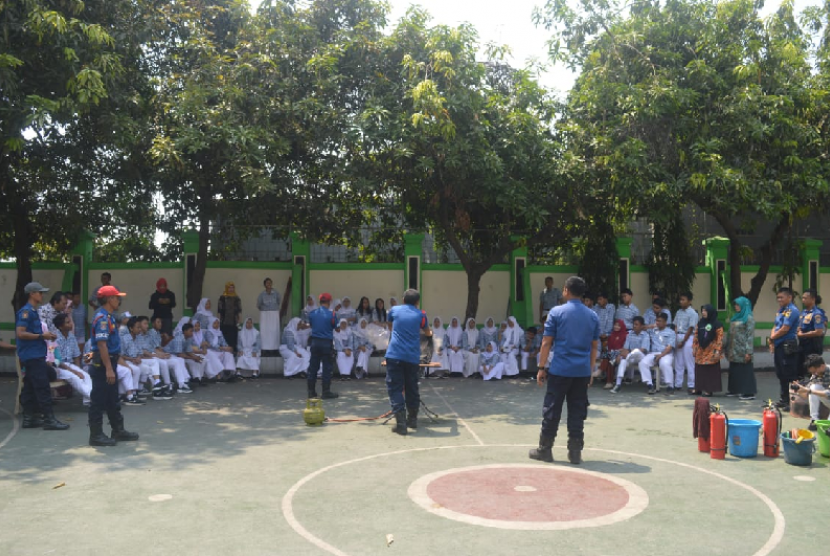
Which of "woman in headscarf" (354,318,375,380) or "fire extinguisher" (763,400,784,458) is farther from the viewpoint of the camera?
"woman in headscarf" (354,318,375,380)

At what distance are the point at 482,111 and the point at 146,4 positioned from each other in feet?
21.2

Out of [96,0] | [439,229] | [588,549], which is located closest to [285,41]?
[96,0]

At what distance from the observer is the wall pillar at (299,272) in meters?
17.1

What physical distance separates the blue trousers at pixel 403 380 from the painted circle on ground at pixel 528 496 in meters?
2.11

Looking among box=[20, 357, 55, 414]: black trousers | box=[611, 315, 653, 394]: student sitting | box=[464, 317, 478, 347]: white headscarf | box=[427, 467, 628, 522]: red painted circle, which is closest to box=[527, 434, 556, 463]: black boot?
box=[427, 467, 628, 522]: red painted circle

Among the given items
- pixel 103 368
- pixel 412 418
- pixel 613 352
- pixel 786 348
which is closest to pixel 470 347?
pixel 613 352

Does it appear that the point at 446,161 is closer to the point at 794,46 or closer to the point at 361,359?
the point at 361,359

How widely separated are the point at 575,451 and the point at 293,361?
844 cm

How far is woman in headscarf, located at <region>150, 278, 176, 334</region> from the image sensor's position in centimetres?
1547

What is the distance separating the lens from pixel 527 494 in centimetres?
674

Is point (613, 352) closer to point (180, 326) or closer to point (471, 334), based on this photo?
point (471, 334)

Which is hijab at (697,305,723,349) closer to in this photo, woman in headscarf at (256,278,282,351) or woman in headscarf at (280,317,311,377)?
woman in headscarf at (280,317,311,377)

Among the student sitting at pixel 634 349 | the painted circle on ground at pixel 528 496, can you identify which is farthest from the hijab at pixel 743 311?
the painted circle on ground at pixel 528 496

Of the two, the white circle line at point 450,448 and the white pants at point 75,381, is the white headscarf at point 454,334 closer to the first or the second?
the white circle line at point 450,448
